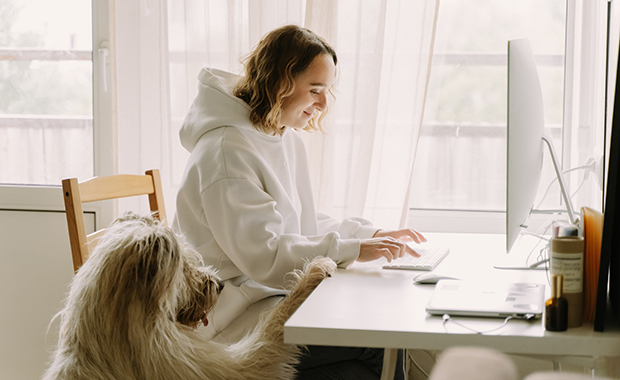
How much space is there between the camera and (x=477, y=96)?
229 centimetres

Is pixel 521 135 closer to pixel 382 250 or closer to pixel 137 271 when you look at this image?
pixel 382 250

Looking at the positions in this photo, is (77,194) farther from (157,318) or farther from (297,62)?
(297,62)

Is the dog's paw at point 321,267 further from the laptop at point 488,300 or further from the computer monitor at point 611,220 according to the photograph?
the computer monitor at point 611,220

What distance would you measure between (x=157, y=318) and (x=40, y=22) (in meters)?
1.92

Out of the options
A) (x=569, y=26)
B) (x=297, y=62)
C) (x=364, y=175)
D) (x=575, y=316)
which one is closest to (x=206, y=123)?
(x=297, y=62)

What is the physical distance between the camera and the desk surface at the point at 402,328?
0.83m

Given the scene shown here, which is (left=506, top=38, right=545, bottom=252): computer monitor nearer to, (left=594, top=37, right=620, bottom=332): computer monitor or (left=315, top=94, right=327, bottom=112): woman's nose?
(left=594, top=37, right=620, bottom=332): computer monitor

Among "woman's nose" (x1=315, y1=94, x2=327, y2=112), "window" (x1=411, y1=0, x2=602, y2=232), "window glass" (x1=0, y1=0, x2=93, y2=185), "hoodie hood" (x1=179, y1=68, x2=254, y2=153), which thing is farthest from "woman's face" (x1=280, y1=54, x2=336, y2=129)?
"window glass" (x1=0, y1=0, x2=93, y2=185)

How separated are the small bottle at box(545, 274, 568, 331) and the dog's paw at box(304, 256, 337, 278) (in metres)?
0.51

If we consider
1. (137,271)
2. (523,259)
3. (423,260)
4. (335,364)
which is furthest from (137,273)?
(523,259)

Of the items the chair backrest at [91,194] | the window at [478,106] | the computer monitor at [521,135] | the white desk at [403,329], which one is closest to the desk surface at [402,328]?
the white desk at [403,329]

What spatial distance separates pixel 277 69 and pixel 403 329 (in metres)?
0.90

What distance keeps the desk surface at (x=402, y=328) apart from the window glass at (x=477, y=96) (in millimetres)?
1244

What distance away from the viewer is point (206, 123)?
59.4 inches
